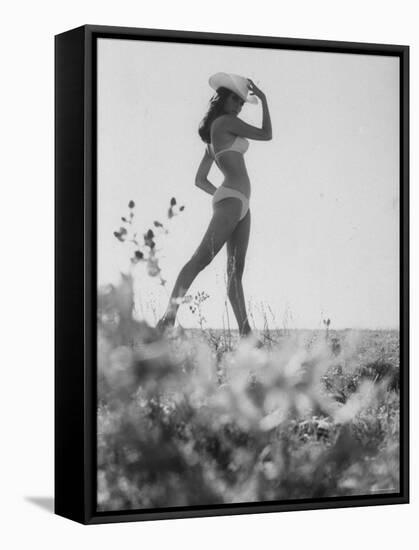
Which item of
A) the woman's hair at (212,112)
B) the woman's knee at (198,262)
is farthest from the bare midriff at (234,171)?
the woman's knee at (198,262)

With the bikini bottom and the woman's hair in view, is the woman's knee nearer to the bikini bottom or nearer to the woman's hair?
the bikini bottom

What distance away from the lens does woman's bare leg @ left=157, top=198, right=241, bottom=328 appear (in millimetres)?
8195

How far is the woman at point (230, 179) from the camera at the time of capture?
27.3 feet

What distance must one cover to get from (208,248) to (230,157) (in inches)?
19.9

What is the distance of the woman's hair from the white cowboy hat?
28 millimetres

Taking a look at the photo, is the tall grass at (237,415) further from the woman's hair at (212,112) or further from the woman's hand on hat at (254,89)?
the woman's hand on hat at (254,89)

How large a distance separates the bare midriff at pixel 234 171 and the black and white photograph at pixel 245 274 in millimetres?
13

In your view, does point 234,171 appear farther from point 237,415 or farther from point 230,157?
point 237,415

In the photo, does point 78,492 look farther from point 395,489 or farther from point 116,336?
point 395,489

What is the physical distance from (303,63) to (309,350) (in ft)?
5.09

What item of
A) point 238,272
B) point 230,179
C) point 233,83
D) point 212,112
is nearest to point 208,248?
point 238,272

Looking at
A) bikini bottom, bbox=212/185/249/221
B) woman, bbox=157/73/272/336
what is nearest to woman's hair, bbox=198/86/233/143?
woman, bbox=157/73/272/336

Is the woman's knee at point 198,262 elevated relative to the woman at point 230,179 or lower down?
lower down

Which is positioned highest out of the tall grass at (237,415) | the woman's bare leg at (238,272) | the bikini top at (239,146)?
the bikini top at (239,146)
